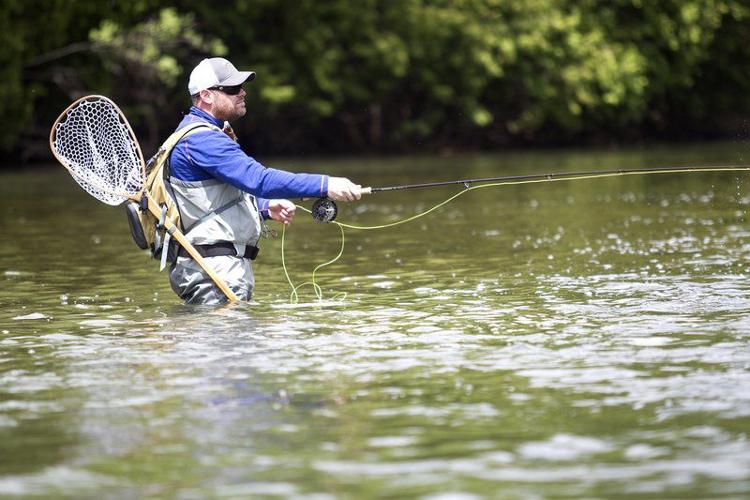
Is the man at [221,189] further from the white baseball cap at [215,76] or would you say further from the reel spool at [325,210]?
the reel spool at [325,210]

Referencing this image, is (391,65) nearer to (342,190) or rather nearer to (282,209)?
(282,209)

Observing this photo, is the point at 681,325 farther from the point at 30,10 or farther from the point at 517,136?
the point at 517,136

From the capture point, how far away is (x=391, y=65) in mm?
38781

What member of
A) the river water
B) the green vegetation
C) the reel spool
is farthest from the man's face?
the green vegetation

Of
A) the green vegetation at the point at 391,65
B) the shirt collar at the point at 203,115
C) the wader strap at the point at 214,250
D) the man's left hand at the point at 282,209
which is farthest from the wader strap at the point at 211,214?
the green vegetation at the point at 391,65

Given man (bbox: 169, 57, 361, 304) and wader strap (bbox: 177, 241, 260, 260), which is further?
wader strap (bbox: 177, 241, 260, 260)

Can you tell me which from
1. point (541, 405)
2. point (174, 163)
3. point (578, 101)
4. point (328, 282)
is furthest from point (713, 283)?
point (578, 101)

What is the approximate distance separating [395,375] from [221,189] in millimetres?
2477

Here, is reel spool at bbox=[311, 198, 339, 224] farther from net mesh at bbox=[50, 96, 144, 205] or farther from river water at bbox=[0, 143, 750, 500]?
net mesh at bbox=[50, 96, 144, 205]

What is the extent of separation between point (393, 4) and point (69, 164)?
31.0 m

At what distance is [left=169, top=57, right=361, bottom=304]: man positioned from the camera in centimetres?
873

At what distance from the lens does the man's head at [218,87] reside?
9047 millimetres

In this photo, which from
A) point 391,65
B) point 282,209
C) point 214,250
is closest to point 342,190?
point 282,209

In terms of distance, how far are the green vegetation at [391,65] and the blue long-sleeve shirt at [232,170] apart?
918 inches
